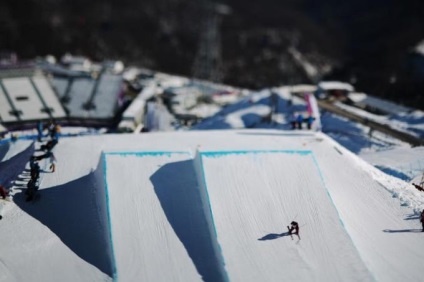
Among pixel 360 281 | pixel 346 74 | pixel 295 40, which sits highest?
pixel 295 40

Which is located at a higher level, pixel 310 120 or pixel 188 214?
pixel 310 120

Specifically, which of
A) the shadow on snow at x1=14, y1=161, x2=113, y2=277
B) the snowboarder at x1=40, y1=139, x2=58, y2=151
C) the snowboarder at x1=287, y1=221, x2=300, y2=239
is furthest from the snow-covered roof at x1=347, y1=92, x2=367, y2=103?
the shadow on snow at x1=14, y1=161, x2=113, y2=277

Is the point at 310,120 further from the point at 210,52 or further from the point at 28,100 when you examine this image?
the point at 210,52

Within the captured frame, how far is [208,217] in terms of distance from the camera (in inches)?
762

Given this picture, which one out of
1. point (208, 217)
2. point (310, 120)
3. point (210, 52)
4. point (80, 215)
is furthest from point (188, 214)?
point (210, 52)

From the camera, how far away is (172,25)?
95.5m

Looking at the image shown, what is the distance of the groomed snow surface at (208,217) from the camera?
17219mm

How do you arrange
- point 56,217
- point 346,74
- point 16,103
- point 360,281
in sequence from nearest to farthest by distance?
point 360,281, point 56,217, point 16,103, point 346,74

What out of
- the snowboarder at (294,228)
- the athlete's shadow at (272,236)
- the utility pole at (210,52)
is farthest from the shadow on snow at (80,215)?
the utility pole at (210,52)

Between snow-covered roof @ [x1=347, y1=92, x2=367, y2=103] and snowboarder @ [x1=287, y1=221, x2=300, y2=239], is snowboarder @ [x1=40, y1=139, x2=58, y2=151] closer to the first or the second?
snowboarder @ [x1=287, y1=221, x2=300, y2=239]

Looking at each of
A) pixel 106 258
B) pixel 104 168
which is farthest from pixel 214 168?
pixel 106 258

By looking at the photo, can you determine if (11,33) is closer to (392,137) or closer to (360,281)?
(392,137)

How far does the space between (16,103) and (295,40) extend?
65902 mm

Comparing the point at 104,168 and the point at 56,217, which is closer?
the point at 56,217
